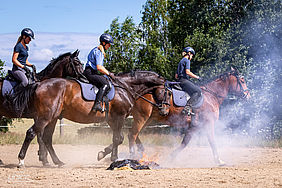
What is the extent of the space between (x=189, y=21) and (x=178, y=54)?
1.77 m

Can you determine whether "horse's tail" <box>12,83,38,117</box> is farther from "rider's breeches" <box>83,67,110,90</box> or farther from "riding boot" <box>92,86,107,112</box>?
"riding boot" <box>92,86,107,112</box>

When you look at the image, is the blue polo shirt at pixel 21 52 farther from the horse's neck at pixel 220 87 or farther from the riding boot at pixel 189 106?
the horse's neck at pixel 220 87

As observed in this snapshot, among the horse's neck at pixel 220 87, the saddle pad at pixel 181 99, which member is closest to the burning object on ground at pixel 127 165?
the saddle pad at pixel 181 99

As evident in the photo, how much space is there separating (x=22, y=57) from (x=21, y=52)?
6.2 inches

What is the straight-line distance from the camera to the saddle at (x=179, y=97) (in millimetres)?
11688

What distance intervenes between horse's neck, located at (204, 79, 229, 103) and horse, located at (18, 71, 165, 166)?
2509 millimetres

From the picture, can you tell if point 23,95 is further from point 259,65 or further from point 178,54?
point 178,54

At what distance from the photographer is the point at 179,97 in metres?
11.8

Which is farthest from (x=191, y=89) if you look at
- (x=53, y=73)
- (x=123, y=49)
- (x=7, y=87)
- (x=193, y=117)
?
(x=123, y=49)

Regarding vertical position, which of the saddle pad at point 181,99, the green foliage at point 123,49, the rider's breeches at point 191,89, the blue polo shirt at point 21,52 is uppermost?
the green foliage at point 123,49

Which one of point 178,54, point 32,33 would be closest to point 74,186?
point 32,33

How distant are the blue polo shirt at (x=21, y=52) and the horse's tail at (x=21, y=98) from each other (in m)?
0.70

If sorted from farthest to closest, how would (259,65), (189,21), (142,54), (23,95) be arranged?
(142,54) → (189,21) → (259,65) → (23,95)

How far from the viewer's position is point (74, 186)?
750cm
